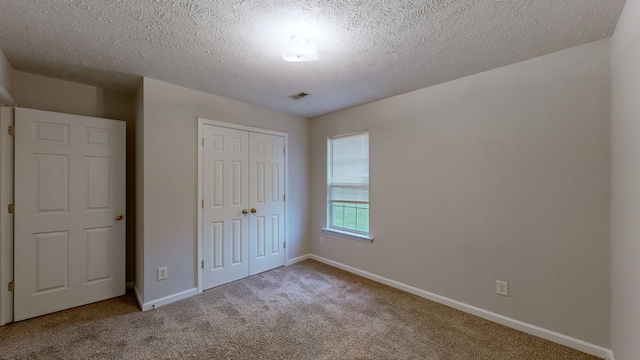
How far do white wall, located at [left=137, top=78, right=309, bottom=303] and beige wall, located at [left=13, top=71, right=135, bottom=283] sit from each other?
1.81 ft

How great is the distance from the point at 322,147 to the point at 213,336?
278 centimetres

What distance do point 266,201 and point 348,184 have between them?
1214 millimetres

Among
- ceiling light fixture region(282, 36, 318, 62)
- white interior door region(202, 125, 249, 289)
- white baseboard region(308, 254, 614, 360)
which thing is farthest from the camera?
white interior door region(202, 125, 249, 289)

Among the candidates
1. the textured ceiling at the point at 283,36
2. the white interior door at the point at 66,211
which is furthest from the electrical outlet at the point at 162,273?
the textured ceiling at the point at 283,36

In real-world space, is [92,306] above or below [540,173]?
below

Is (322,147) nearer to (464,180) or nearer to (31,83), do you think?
(464,180)

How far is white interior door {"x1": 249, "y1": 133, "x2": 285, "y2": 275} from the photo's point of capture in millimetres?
3439

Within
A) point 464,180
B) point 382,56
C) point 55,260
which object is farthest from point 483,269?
point 55,260

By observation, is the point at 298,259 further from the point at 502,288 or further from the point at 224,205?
the point at 502,288

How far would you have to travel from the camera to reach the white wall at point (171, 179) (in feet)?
8.41

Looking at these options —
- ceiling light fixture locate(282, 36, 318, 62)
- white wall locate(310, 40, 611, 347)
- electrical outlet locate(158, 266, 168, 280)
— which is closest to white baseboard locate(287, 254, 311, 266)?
white wall locate(310, 40, 611, 347)

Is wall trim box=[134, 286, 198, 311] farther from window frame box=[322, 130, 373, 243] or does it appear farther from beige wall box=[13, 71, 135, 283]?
window frame box=[322, 130, 373, 243]

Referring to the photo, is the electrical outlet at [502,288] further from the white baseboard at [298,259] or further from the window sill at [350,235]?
the white baseboard at [298,259]

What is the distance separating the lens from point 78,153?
101 inches
